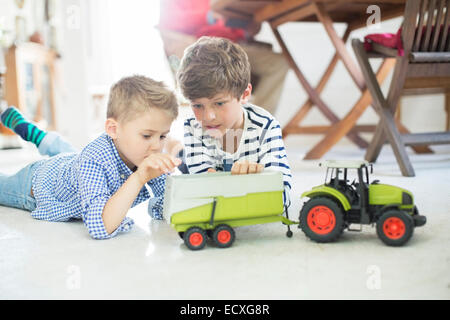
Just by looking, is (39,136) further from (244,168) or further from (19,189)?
(244,168)

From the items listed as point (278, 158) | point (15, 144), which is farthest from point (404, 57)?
point (15, 144)

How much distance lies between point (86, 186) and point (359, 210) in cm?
65

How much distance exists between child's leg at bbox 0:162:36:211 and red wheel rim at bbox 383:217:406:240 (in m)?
1.07

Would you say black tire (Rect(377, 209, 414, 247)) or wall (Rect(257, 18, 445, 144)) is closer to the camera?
black tire (Rect(377, 209, 414, 247))

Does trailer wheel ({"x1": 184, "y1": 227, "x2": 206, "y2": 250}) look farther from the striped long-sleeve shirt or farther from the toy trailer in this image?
the striped long-sleeve shirt

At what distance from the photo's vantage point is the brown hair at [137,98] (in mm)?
1098

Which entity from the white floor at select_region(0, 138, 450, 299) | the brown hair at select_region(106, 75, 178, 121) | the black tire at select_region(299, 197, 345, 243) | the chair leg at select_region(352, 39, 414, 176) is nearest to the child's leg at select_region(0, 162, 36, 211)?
the white floor at select_region(0, 138, 450, 299)

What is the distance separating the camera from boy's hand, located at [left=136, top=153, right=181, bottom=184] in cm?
97

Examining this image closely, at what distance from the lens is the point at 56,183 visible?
1.30 metres

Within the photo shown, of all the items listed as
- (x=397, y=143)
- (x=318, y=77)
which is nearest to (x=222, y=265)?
(x=397, y=143)

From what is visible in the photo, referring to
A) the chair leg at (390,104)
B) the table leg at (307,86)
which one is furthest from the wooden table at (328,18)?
the chair leg at (390,104)

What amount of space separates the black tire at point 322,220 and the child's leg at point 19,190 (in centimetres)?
91

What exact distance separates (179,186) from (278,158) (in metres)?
0.38

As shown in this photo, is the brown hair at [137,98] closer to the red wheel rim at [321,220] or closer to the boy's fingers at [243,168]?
the boy's fingers at [243,168]
